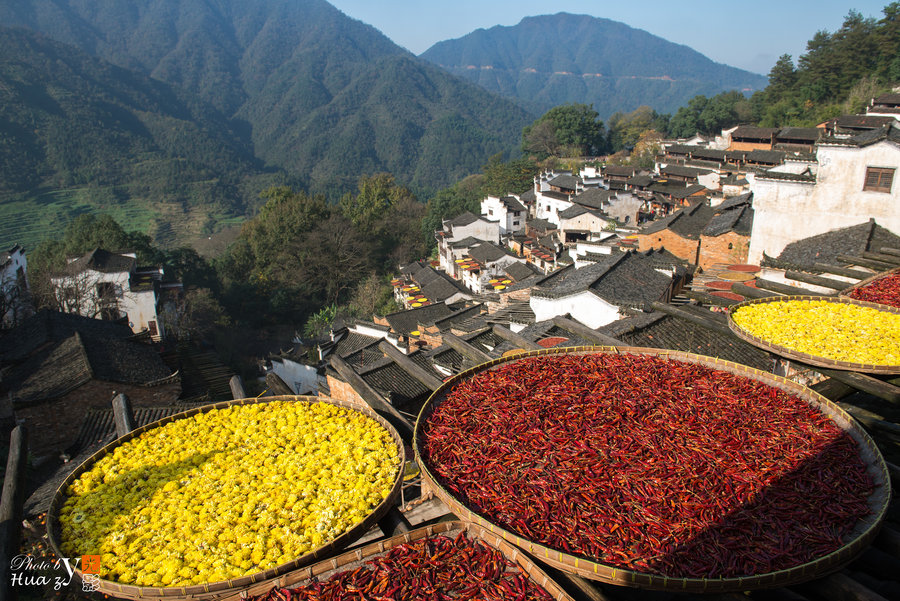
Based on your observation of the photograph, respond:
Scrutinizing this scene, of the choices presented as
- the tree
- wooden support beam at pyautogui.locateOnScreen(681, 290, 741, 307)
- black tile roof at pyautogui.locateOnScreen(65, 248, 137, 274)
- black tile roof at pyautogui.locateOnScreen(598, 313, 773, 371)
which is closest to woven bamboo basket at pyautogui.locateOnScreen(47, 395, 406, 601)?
wooden support beam at pyautogui.locateOnScreen(681, 290, 741, 307)

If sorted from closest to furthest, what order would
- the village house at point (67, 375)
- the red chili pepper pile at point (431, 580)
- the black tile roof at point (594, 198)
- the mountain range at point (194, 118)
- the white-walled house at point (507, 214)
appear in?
the red chili pepper pile at point (431, 580) → the village house at point (67, 375) → the black tile roof at point (594, 198) → the white-walled house at point (507, 214) → the mountain range at point (194, 118)

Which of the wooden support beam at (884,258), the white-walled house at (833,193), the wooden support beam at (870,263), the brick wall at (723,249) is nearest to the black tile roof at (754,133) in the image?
the brick wall at (723,249)

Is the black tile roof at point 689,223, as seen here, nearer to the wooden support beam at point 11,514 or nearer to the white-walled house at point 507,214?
the wooden support beam at point 11,514

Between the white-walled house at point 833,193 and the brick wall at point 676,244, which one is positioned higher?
the white-walled house at point 833,193

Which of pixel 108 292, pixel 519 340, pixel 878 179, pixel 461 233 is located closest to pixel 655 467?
pixel 519 340

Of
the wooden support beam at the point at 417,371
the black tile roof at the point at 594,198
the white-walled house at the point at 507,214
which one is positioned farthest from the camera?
the white-walled house at the point at 507,214

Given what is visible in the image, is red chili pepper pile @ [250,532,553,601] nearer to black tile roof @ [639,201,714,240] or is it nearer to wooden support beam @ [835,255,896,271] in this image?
wooden support beam @ [835,255,896,271]
